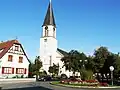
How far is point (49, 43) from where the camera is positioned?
8900 cm

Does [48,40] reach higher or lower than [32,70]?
higher

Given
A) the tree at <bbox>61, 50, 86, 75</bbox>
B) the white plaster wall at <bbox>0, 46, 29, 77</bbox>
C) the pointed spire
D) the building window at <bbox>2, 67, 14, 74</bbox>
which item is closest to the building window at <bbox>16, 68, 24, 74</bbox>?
the white plaster wall at <bbox>0, 46, 29, 77</bbox>

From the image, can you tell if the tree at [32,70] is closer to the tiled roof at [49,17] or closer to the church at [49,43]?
the church at [49,43]

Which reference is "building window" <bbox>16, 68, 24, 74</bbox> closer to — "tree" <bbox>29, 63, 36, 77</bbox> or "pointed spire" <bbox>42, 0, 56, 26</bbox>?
"tree" <bbox>29, 63, 36, 77</bbox>

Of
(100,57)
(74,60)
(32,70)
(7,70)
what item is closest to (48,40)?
(74,60)

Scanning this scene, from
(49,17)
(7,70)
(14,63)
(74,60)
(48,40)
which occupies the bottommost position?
(7,70)

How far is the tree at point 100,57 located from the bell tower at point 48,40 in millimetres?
31242

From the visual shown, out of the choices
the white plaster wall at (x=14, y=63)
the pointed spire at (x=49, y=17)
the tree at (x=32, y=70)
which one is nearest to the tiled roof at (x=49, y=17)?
the pointed spire at (x=49, y=17)

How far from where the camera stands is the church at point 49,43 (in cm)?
8825

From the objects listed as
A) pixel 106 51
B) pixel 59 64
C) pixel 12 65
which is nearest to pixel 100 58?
pixel 106 51

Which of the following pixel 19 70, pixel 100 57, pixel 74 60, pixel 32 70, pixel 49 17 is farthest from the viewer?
pixel 49 17

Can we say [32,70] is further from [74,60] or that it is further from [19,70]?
[74,60]

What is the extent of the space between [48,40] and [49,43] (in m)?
1.15

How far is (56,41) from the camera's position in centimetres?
9100
